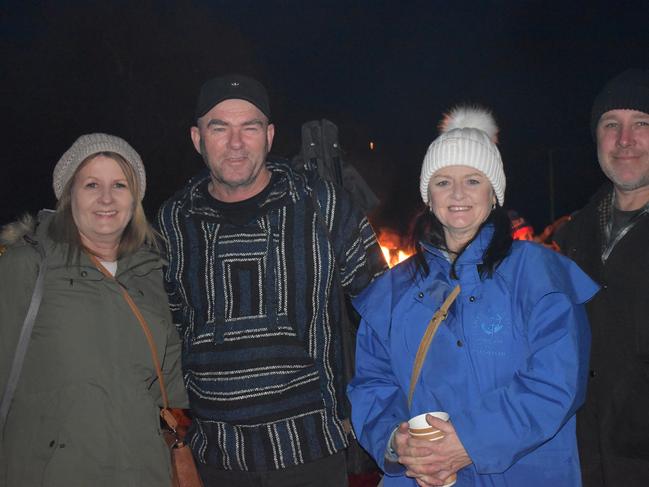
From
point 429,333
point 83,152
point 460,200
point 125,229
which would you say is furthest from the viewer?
point 125,229

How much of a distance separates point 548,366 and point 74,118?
54.6 ft

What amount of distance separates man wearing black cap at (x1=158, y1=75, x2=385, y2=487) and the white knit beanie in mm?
628

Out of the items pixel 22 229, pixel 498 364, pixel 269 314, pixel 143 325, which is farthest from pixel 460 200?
pixel 22 229

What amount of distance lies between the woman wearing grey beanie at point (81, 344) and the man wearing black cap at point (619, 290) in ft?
7.21

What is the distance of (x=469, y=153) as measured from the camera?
2738 mm

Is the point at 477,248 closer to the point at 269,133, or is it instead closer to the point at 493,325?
the point at 493,325

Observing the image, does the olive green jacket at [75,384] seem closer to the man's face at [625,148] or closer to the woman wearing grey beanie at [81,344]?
the woman wearing grey beanie at [81,344]

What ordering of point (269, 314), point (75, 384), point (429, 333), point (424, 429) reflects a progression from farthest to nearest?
point (269, 314)
point (75, 384)
point (429, 333)
point (424, 429)

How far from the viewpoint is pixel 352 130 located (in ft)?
90.9

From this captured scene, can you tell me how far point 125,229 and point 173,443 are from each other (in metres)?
1.19

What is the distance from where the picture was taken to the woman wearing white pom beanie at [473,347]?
7.64 ft

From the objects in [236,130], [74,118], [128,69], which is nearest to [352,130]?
[128,69]

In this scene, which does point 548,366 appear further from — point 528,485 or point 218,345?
point 218,345

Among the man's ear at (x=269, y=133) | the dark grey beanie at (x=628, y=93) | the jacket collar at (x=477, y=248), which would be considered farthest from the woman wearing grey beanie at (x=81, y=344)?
the dark grey beanie at (x=628, y=93)
